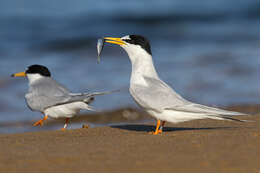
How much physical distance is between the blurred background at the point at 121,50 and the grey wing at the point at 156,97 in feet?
10.5

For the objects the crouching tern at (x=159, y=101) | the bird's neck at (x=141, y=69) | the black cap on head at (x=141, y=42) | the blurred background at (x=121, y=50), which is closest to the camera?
the crouching tern at (x=159, y=101)

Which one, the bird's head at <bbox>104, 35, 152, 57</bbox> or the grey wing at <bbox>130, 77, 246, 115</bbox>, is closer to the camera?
the grey wing at <bbox>130, 77, 246, 115</bbox>

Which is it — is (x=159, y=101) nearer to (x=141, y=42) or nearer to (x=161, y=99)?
(x=161, y=99)

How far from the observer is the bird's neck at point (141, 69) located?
16.7ft

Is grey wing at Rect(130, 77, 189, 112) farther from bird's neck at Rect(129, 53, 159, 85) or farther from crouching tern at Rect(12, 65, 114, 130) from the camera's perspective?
crouching tern at Rect(12, 65, 114, 130)

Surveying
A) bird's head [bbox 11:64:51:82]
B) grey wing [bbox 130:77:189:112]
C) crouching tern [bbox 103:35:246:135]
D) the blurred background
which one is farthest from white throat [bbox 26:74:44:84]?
grey wing [bbox 130:77:189:112]

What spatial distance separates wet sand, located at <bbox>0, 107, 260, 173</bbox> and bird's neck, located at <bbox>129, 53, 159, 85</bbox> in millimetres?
678

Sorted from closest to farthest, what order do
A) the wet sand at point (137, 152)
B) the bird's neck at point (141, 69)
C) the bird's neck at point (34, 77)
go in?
the wet sand at point (137, 152), the bird's neck at point (141, 69), the bird's neck at point (34, 77)

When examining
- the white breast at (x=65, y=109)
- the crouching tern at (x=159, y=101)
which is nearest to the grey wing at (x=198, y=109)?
the crouching tern at (x=159, y=101)

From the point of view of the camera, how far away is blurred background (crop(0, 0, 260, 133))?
9609mm

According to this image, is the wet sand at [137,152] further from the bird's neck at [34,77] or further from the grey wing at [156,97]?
the bird's neck at [34,77]

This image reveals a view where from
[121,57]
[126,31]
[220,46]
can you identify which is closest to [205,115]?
[121,57]

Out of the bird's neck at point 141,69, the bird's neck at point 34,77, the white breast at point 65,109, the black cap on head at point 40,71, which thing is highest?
the bird's neck at point 141,69

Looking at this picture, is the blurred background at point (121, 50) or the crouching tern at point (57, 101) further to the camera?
the blurred background at point (121, 50)
